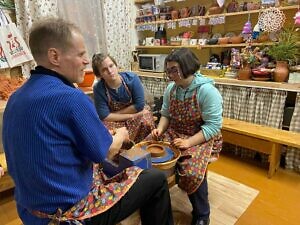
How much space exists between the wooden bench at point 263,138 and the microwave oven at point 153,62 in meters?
1.38

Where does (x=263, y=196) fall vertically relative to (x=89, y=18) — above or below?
below

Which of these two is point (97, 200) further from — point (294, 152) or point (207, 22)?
point (207, 22)

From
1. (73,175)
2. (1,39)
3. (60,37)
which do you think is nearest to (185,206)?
(73,175)

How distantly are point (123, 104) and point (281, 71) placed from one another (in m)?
1.55

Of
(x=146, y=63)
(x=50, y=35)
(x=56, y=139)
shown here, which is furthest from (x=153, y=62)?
(x=56, y=139)

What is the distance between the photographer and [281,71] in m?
2.31

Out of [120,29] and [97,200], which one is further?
[120,29]

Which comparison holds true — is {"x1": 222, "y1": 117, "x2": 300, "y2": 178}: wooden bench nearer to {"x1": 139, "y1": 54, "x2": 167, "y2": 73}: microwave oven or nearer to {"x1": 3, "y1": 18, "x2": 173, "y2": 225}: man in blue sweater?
{"x1": 139, "y1": 54, "x2": 167, "y2": 73}: microwave oven

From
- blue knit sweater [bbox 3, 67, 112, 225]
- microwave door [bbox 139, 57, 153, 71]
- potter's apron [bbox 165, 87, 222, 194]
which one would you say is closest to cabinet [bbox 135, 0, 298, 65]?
microwave door [bbox 139, 57, 153, 71]

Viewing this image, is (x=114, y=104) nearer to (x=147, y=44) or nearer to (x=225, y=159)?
(x=225, y=159)

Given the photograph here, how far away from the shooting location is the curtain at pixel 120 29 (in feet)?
11.5

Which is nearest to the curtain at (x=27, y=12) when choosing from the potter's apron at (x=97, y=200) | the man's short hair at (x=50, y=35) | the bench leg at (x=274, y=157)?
the man's short hair at (x=50, y=35)

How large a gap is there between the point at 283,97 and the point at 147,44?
225cm

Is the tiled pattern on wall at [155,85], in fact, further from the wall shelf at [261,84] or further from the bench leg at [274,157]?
the bench leg at [274,157]
